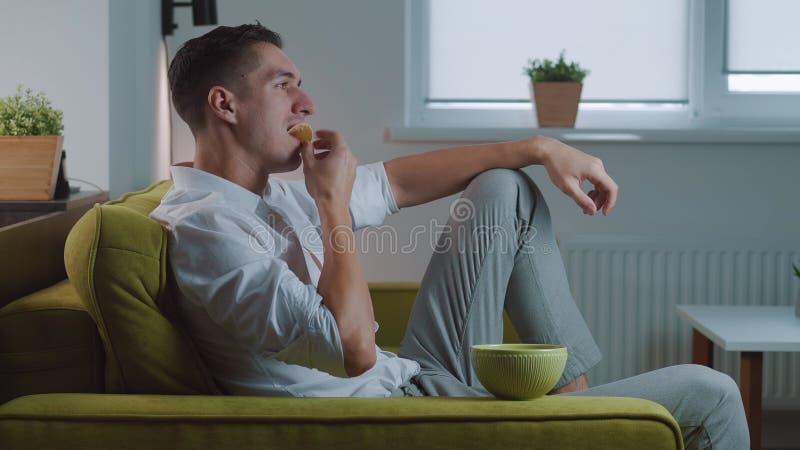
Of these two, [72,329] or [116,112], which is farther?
[116,112]

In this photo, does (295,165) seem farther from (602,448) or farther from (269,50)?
(602,448)

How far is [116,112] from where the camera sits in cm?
219

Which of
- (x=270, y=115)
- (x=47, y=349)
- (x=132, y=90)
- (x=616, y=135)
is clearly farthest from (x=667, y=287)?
(x=47, y=349)

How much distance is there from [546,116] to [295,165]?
5.02 feet

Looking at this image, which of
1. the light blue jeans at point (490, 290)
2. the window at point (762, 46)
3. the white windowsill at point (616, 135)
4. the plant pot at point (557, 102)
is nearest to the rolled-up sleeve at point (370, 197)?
the light blue jeans at point (490, 290)

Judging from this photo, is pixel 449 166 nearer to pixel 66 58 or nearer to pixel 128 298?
pixel 128 298

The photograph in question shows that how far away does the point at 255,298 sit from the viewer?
131 centimetres

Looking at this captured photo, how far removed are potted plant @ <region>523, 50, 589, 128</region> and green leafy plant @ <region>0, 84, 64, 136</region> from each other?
1549 mm

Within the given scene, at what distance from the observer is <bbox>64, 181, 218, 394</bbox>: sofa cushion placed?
4.15 ft

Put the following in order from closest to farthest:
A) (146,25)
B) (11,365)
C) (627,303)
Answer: (11,365), (146,25), (627,303)

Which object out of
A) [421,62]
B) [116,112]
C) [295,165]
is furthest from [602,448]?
[421,62]

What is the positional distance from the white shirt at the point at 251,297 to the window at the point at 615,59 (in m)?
1.60

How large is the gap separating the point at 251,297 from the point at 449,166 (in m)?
0.63

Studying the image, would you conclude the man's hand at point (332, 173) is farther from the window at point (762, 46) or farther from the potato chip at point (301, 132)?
the window at point (762, 46)
